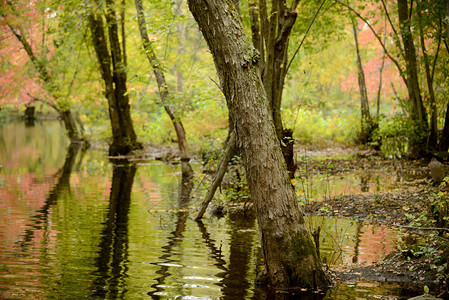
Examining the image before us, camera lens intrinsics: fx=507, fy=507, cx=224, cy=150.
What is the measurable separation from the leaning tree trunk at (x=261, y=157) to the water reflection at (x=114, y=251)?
1618 millimetres

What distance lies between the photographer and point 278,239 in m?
4.91

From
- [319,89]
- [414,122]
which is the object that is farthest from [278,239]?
[319,89]

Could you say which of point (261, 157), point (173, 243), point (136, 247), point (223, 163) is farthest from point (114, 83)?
point (261, 157)

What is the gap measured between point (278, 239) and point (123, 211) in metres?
5.57

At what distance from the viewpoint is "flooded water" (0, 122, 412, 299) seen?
17.0 ft

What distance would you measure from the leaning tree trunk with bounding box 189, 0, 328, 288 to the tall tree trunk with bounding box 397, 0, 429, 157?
1037 cm

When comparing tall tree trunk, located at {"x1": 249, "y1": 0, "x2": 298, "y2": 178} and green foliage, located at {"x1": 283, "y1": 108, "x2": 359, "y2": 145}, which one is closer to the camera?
tall tree trunk, located at {"x1": 249, "y1": 0, "x2": 298, "y2": 178}

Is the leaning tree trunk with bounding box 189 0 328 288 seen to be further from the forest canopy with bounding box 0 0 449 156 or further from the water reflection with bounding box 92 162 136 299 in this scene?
the water reflection with bounding box 92 162 136 299

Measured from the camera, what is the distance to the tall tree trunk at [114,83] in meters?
20.2

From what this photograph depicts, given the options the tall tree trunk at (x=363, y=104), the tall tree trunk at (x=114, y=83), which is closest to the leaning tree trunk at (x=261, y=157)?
the tall tree trunk at (x=363, y=104)

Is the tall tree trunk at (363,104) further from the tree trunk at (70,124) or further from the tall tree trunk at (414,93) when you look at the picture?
the tree trunk at (70,124)

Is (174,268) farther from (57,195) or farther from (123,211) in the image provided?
(57,195)

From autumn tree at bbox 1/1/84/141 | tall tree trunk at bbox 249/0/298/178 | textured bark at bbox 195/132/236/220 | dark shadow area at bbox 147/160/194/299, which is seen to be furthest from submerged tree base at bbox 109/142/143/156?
textured bark at bbox 195/132/236/220

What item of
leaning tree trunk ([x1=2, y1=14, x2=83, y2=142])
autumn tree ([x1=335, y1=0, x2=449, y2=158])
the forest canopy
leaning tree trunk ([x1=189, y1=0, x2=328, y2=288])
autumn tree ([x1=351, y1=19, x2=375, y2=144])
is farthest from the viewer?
leaning tree trunk ([x1=2, y1=14, x2=83, y2=142])
